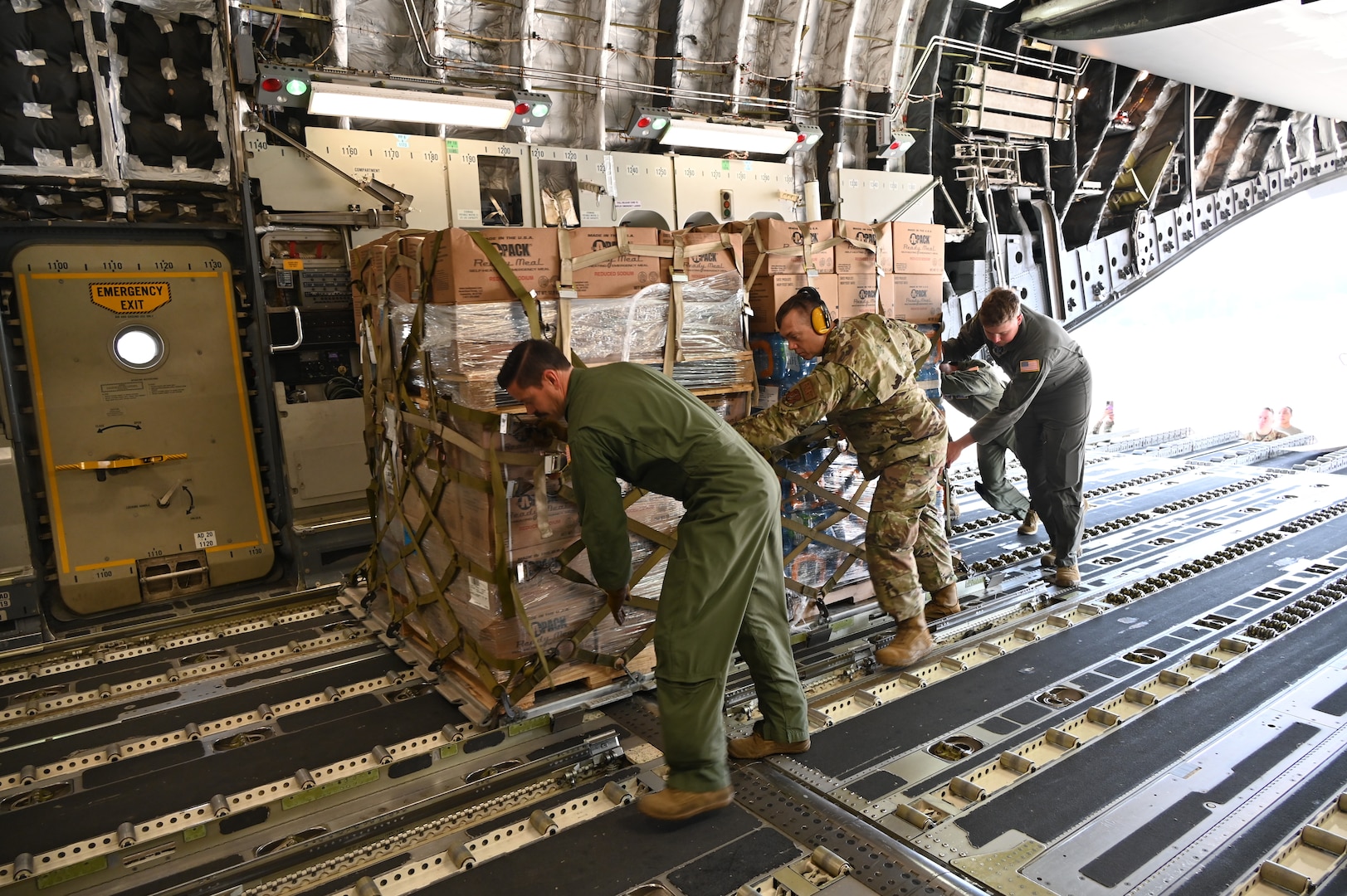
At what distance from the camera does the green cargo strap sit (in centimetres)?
345

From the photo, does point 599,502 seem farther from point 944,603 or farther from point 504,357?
point 944,603

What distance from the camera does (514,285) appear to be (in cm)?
348

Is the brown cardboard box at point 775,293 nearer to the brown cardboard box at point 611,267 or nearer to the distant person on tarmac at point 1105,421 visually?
the brown cardboard box at point 611,267

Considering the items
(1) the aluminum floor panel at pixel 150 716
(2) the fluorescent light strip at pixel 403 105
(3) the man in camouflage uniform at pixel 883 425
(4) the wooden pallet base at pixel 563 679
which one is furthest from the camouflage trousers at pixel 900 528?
(2) the fluorescent light strip at pixel 403 105

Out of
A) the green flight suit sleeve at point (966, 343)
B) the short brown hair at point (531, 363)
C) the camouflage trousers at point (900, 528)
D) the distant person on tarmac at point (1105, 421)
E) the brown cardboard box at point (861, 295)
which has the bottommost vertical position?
the distant person on tarmac at point (1105, 421)

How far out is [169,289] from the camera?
222 inches

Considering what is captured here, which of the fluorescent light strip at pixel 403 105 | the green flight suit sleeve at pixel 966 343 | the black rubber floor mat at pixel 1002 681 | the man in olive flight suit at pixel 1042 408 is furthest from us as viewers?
the fluorescent light strip at pixel 403 105

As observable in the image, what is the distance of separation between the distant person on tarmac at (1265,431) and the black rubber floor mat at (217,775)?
1042 cm

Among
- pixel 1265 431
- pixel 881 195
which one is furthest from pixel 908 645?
pixel 1265 431

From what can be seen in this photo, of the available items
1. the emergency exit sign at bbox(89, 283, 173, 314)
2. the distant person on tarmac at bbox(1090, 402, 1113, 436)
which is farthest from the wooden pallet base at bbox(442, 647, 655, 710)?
the distant person on tarmac at bbox(1090, 402, 1113, 436)

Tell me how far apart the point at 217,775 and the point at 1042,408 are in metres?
4.97

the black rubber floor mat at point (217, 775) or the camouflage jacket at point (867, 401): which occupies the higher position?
the camouflage jacket at point (867, 401)

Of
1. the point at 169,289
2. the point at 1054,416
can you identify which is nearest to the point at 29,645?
the point at 169,289

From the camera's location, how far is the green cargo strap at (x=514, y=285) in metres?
3.45
